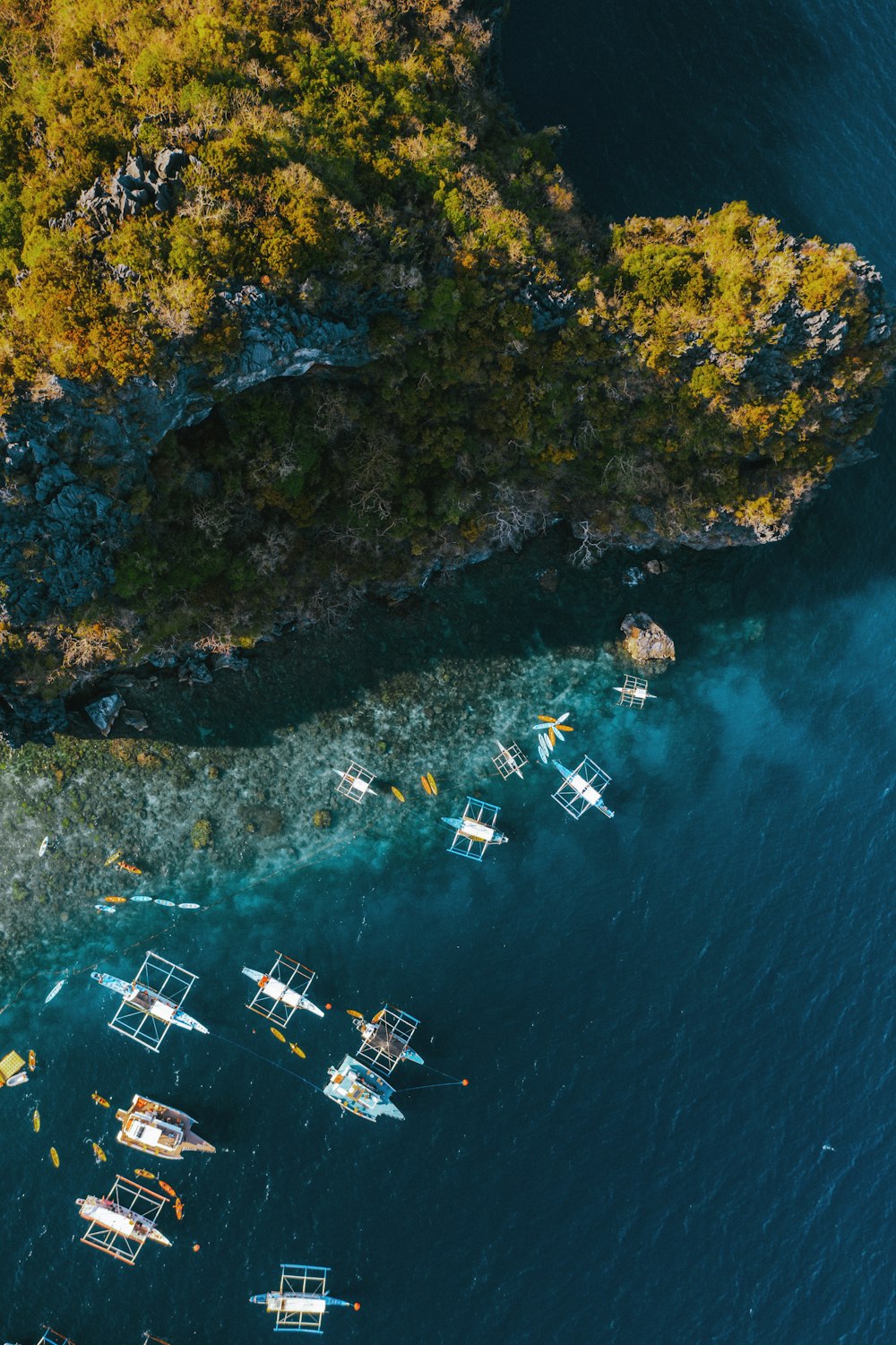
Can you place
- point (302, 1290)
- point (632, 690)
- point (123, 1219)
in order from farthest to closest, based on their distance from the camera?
point (632, 690)
point (302, 1290)
point (123, 1219)

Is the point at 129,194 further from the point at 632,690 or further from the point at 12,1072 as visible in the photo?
the point at 12,1072

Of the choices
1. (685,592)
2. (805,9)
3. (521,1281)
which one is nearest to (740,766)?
(685,592)

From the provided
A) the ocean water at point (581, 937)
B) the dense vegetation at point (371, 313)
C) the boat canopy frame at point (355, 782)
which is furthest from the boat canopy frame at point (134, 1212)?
the dense vegetation at point (371, 313)

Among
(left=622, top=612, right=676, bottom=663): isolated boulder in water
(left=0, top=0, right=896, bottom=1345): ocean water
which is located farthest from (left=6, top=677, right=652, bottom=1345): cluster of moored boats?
(left=622, top=612, right=676, bottom=663): isolated boulder in water

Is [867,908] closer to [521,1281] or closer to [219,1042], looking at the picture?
[521,1281]

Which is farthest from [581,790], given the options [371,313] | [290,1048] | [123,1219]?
[123,1219]
